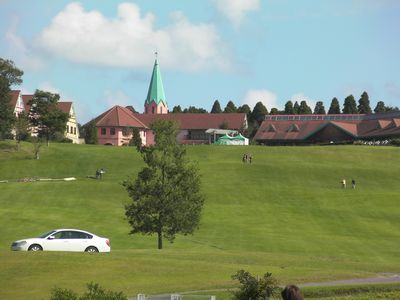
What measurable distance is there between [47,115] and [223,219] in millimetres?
64866

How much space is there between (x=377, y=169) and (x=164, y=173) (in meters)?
58.3

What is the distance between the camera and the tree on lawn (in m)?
43.1

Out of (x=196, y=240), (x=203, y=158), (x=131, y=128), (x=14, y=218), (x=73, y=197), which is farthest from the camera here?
(x=131, y=128)

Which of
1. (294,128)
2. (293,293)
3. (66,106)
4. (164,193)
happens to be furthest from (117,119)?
(293,293)

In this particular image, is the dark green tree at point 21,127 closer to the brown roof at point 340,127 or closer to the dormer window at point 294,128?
the brown roof at point 340,127

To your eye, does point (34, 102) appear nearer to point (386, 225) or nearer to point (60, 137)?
point (60, 137)

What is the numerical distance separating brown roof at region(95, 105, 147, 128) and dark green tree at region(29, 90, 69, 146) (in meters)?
38.4

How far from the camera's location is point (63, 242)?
34875 mm

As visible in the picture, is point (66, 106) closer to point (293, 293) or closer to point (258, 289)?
point (258, 289)

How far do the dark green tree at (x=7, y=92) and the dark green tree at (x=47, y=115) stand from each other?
4450 mm

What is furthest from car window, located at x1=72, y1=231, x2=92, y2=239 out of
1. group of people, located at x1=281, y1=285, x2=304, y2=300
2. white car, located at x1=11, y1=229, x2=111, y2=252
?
group of people, located at x1=281, y1=285, x2=304, y2=300

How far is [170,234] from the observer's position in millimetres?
43750

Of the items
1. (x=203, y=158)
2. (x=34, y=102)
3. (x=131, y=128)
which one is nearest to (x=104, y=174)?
(x=203, y=158)

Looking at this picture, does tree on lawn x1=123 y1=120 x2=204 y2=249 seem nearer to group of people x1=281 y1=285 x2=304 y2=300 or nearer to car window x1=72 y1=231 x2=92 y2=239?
car window x1=72 y1=231 x2=92 y2=239
